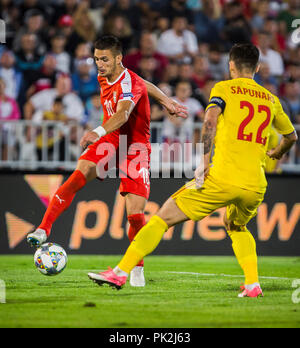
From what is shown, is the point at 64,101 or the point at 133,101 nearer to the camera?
the point at 133,101

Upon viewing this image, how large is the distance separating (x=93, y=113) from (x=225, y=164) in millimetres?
6278

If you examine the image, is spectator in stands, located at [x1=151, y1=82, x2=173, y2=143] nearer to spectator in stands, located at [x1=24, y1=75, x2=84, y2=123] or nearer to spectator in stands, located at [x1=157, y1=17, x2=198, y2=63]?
spectator in stands, located at [x1=24, y1=75, x2=84, y2=123]

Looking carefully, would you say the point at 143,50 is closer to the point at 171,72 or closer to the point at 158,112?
the point at 171,72

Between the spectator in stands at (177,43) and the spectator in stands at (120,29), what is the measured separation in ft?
2.07

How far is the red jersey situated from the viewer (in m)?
7.17

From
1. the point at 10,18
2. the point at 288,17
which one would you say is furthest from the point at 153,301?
the point at 288,17

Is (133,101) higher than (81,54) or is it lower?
lower

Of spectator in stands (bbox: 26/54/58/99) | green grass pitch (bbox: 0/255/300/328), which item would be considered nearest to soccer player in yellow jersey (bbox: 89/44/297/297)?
green grass pitch (bbox: 0/255/300/328)

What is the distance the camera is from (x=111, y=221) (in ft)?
36.5

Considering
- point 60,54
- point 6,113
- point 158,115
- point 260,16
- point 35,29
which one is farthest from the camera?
point 260,16

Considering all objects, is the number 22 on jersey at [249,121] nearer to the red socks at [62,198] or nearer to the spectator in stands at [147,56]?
the red socks at [62,198]

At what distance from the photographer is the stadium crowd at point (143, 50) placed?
40.3 ft

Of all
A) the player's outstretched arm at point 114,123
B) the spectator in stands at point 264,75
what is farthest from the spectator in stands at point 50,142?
the player's outstretched arm at point 114,123

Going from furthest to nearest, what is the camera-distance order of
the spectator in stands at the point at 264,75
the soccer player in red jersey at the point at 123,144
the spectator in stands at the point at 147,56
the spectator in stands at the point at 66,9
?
the spectator in stands at the point at 66,9
the spectator in stands at the point at 264,75
the spectator in stands at the point at 147,56
the soccer player in red jersey at the point at 123,144
